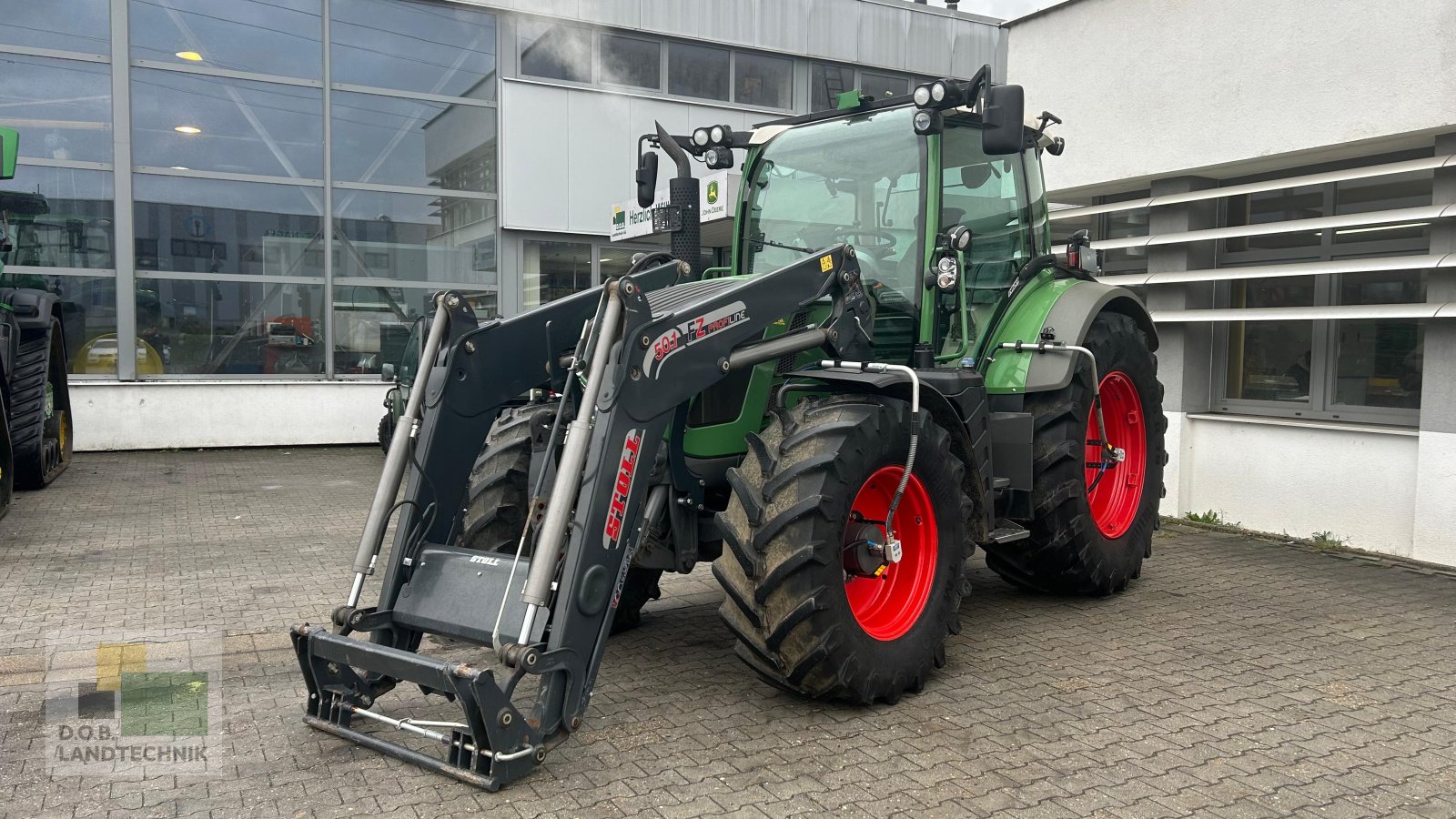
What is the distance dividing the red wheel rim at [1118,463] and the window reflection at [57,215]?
40.9 ft

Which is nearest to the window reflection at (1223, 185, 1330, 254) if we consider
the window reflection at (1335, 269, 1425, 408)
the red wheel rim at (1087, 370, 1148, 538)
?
the window reflection at (1335, 269, 1425, 408)

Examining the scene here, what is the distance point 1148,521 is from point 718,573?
3.51 meters

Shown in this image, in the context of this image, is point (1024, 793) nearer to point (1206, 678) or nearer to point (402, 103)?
point (1206, 678)

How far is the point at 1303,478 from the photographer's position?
7957 mm

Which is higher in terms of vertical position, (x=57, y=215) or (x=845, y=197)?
(x=57, y=215)

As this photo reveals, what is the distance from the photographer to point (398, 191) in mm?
15289

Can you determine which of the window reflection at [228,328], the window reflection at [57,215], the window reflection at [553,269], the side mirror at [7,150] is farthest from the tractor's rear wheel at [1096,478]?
the window reflection at [57,215]

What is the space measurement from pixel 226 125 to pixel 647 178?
10700 millimetres

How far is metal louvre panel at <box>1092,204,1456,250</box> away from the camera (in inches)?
271

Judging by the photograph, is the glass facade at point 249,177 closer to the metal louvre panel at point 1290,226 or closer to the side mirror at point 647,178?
the metal louvre panel at point 1290,226

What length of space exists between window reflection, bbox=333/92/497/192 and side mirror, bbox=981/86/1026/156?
38.9 ft

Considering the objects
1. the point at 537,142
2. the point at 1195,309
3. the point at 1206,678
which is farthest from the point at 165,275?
the point at 1206,678

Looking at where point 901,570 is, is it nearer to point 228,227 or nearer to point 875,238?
point 875,238

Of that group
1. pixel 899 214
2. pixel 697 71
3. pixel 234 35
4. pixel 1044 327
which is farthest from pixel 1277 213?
pixel 234 35
